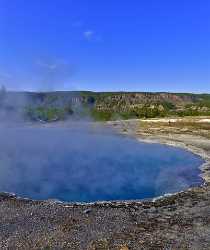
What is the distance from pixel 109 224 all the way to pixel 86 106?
11947 cm

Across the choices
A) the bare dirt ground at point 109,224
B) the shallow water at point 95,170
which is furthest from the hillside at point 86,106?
the bare dirt ground at point 109,224

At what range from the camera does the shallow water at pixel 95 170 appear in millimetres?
25391

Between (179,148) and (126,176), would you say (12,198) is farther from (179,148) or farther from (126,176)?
(179,148)

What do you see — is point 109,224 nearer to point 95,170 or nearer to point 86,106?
point 95,170

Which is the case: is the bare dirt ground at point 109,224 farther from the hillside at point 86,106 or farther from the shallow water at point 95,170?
the hillside at point 86,106

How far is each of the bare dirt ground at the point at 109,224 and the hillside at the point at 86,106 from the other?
7771cm

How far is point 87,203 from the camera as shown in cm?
2173

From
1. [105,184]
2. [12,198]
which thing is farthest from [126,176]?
[12,198]

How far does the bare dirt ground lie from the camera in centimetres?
1573

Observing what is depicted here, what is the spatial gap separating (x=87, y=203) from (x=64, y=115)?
85612 millimetres

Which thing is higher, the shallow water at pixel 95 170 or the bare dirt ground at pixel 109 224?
the bare dirt ground at pixel 109 224

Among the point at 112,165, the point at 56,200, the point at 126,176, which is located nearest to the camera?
the point at 56,200

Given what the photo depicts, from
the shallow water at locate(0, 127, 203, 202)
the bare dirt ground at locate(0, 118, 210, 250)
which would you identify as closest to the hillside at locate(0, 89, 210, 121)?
the shallow water at locate(0, 127, 203, 202)

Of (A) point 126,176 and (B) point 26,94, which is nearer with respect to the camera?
(A) point 126,176
